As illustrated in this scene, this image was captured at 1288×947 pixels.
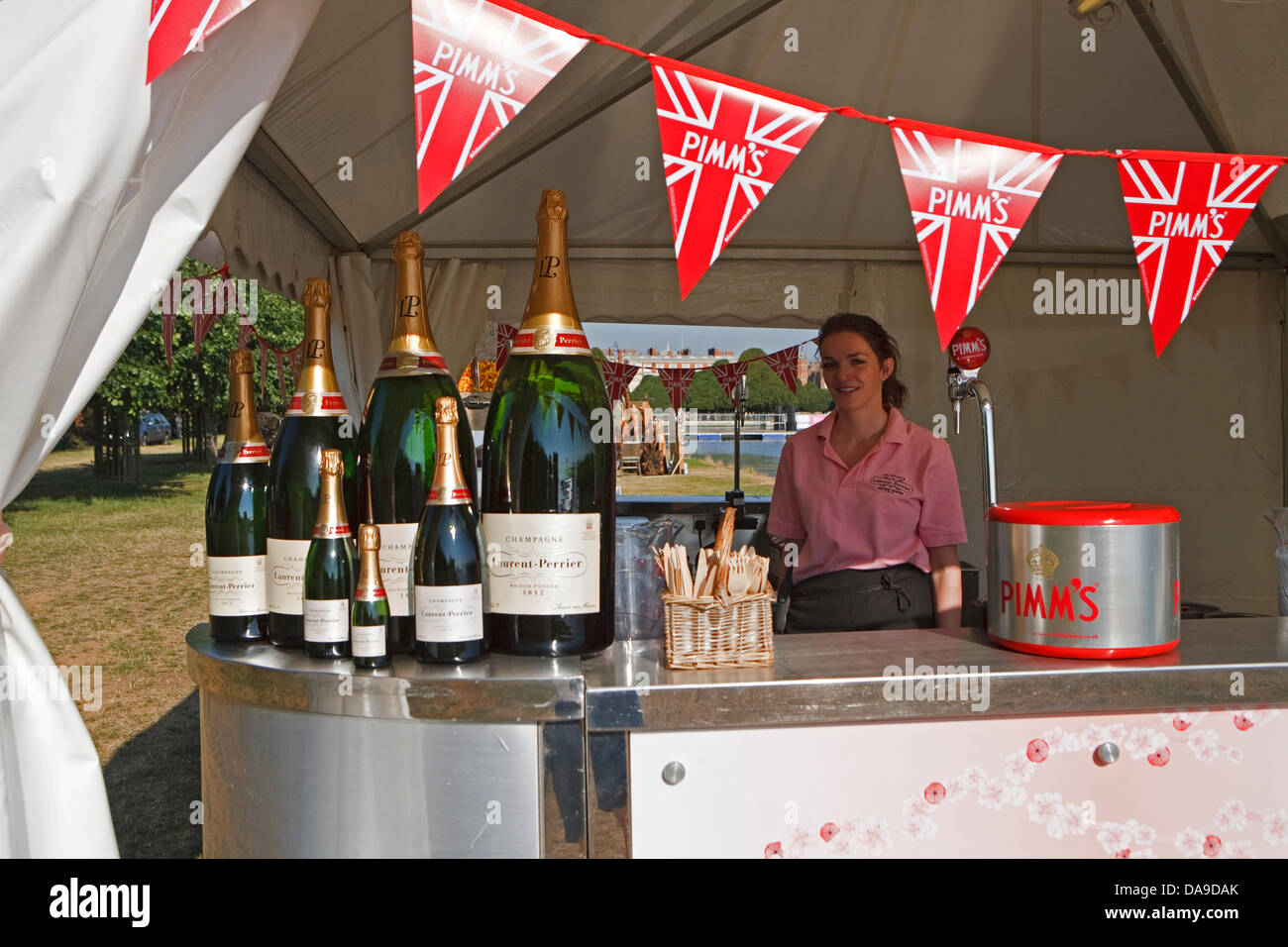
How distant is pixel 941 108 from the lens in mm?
3918

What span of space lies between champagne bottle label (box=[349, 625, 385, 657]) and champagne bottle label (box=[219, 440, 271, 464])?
338mm

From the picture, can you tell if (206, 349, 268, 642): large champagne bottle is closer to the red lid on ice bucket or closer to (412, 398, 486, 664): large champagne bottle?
(412, 398, 486, 664): large champagne bottle

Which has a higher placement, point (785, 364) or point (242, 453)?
point (785, 364)

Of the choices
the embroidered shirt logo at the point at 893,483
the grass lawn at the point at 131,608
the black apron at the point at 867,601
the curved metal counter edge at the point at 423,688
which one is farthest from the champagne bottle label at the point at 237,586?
the grass lawn at the point at 131,608

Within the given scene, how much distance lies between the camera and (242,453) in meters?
1.19

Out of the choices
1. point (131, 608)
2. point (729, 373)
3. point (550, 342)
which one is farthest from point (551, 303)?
point (131, 608)

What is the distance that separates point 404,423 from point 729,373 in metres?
5.21

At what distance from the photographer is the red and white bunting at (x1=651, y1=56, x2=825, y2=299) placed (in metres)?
1.33

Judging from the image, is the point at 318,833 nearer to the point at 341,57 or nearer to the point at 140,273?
the point at 140,273

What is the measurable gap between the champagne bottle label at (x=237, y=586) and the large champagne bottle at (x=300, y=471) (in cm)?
3

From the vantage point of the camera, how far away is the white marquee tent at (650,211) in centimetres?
91

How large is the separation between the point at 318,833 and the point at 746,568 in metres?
0.53

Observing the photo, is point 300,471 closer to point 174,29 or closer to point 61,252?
point 61,252

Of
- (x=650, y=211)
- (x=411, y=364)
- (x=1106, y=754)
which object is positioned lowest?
(x=1106, y=754)
